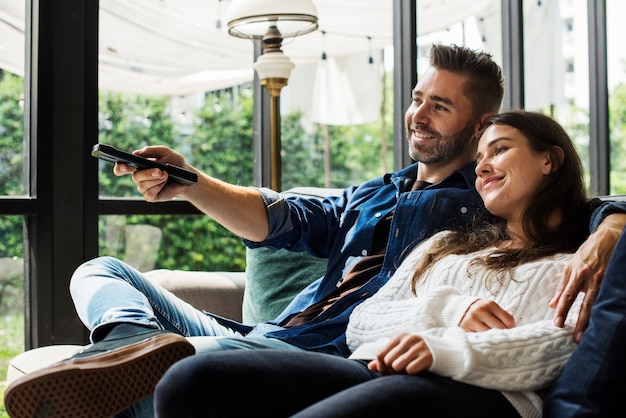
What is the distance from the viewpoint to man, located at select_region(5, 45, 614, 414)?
72.7 inches

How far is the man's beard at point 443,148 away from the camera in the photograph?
2092mm

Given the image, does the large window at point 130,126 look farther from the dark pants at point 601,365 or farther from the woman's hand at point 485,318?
the dark pants at point 601,365

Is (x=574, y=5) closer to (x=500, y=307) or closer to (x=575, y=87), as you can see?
(x=575, y=87)

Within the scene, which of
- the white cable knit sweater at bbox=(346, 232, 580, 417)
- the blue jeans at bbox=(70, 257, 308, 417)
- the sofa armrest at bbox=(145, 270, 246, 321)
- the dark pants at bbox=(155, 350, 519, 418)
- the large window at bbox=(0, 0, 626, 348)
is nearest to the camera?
the dark pants at bbox=(155, 350, 519, 418)

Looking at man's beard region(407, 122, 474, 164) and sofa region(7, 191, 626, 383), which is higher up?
man's beard region(407, 122, 474, 164)

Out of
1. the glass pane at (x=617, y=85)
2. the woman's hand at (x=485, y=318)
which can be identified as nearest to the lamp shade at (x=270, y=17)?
the woman's hand at (x=485, y=318)

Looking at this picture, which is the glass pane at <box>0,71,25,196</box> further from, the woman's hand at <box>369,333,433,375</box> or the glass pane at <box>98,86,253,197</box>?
the woman's hand at <box>369,333,433,375</box>

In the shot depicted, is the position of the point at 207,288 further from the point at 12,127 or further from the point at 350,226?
the point at 12,127

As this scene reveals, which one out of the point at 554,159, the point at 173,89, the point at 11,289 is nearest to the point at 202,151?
the point at 173,89

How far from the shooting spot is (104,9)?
2898 mm

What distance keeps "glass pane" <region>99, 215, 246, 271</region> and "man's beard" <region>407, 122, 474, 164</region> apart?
1.31 m

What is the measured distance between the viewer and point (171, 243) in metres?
3.20

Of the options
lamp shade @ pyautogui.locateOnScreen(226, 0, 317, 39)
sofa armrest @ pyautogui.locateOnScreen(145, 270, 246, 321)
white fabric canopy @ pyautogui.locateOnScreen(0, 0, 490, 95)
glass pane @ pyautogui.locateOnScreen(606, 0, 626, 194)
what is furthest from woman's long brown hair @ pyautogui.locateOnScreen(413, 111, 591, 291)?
glass pane @ pyautogui.locateOnScreen(606, 0, 626, 194)

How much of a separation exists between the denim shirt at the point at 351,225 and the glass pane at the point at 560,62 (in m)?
2.56
